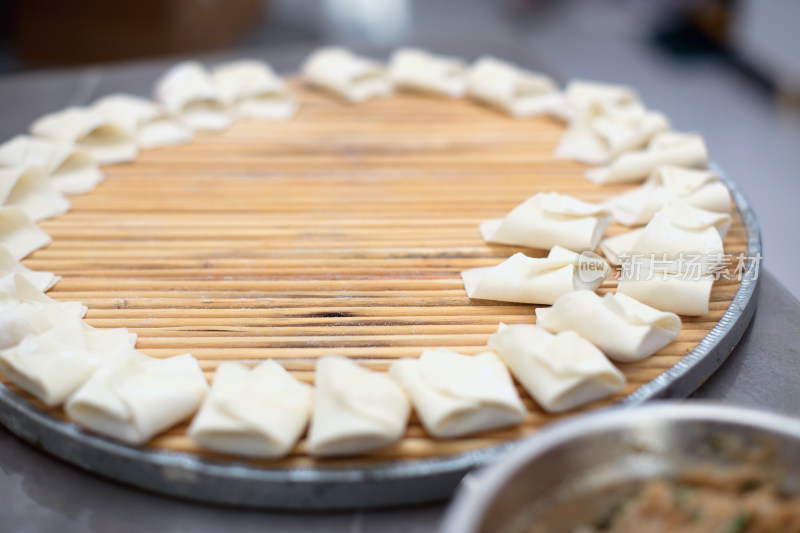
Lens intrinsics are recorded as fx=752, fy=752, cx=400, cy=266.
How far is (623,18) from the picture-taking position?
16.5ft

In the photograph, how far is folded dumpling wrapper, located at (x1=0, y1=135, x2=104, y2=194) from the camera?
152 centimetres

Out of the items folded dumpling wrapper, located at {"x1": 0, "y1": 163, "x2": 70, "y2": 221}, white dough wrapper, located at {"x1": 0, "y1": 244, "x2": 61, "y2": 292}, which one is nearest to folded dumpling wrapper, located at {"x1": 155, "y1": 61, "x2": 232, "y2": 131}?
folded dumpling wrapper, located at {"x1": 0, "y1": 163, "x2": 70, "y2": 221}

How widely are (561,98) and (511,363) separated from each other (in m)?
1.07

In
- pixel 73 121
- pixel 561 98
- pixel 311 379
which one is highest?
pixel 561 98

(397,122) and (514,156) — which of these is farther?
(397,122)

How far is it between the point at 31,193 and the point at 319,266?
0.62 metres

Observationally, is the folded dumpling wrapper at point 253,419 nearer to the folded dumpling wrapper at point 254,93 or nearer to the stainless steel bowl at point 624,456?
the stainless steel bowl at point 624,456

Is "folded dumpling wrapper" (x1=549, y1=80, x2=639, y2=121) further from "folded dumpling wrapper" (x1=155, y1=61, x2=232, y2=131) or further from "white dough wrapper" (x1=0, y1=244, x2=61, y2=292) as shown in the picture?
"white dough wrapper" (x1=0, y1=244, x2=61, y2=292)

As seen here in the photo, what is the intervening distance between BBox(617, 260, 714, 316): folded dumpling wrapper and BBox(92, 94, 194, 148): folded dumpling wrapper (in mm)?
1100

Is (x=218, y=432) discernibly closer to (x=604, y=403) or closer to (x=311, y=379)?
(x=311, y=379)

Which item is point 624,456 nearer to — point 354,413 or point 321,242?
point 354,413

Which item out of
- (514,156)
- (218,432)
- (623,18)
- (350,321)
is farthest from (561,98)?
(623,18)

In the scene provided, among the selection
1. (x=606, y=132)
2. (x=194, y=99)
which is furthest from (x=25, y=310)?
(x=606, y=132)

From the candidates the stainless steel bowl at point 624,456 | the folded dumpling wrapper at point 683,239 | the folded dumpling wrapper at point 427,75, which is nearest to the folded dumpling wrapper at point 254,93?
the folded dumpling wrapper at point 427,75
